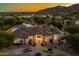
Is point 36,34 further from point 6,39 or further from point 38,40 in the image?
point 6,39

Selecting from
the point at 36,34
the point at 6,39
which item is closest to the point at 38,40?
the point at 36,34

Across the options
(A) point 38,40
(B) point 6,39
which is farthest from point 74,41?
(B) point 6,39

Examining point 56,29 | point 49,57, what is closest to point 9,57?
point 49,57

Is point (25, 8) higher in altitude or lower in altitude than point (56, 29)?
higher

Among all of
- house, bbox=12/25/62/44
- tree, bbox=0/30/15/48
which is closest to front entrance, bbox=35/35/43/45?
house, bbox=12/25/62/44

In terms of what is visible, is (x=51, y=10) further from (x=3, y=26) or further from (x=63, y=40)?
(x=3, y=26)

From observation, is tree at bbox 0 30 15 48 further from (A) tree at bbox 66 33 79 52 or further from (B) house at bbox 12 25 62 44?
(A) tree at bbox 66 33 79 52

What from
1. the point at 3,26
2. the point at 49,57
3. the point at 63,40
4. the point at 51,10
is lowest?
the point at 49,57

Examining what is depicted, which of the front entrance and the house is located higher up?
the house
